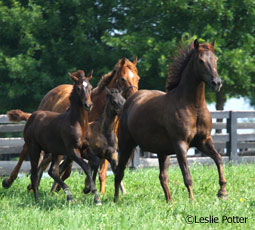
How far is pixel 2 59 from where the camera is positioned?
65.3 ft

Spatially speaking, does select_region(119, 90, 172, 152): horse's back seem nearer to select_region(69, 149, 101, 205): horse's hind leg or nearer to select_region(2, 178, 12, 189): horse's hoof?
select_region(69, 149, 101, 205): horse's hind leg

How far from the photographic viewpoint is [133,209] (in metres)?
6.78

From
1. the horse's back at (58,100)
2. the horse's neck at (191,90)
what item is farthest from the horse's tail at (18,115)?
the horse's neck at (191,90)

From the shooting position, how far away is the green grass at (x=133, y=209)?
5.95 m

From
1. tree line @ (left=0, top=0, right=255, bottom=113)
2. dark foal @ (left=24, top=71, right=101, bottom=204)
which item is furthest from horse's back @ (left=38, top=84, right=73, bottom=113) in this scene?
tree line @ (left=0, top=0, right=255, bottom=113)

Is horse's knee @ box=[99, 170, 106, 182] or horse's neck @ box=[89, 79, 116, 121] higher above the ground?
horse's neck @ box=[89, 79, 116, 121]

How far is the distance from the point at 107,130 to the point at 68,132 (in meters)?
0.93

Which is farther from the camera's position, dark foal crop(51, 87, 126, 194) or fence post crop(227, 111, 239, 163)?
fence post crop(227, 111, 239, 163)

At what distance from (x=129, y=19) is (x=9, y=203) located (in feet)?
43.2

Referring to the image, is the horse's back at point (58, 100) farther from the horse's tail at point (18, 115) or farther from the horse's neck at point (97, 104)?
the horse's neck at point (97, 104)

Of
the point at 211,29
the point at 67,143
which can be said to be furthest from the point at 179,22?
the point at 67,143

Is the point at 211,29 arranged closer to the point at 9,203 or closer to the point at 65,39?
the point at 65,39

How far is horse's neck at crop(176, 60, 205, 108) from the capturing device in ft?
23.9

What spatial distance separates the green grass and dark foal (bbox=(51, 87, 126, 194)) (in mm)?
752
